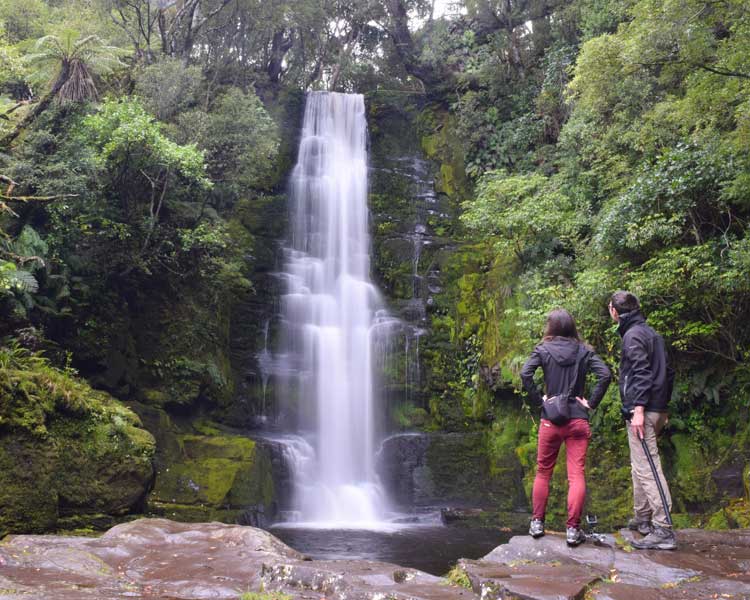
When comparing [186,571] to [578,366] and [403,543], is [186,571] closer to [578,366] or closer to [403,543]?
[578,366]

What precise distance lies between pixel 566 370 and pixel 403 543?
5885mm

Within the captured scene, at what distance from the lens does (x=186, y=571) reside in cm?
500

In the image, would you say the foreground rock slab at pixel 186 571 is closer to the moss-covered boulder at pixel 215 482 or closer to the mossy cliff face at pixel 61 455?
the mossy cliff face at pixel 61 455

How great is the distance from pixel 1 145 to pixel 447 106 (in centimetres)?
1650

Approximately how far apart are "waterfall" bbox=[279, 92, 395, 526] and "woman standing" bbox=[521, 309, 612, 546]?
7505 millimetres

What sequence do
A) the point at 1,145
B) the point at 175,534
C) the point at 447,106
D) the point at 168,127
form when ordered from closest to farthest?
the point at 175,534
the point at 1,145
the point at 168,127
the point at 447,106

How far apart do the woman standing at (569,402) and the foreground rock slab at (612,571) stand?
0.25 metres

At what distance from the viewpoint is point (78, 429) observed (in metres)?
9.07

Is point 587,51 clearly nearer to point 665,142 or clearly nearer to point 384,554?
point 665,142

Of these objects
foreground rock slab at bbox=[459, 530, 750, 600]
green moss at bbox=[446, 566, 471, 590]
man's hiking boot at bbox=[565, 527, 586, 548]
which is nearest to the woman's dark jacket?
man's hiking boot at bbox=[565, 527, 586, 548]

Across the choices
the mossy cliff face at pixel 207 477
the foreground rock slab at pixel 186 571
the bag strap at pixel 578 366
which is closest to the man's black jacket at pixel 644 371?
the bag strap at pixel 578 366

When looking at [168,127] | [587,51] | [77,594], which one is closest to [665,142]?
[587,51]

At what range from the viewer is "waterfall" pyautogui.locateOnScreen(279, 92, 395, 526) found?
43.9 ft

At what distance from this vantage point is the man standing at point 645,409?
5.35m
